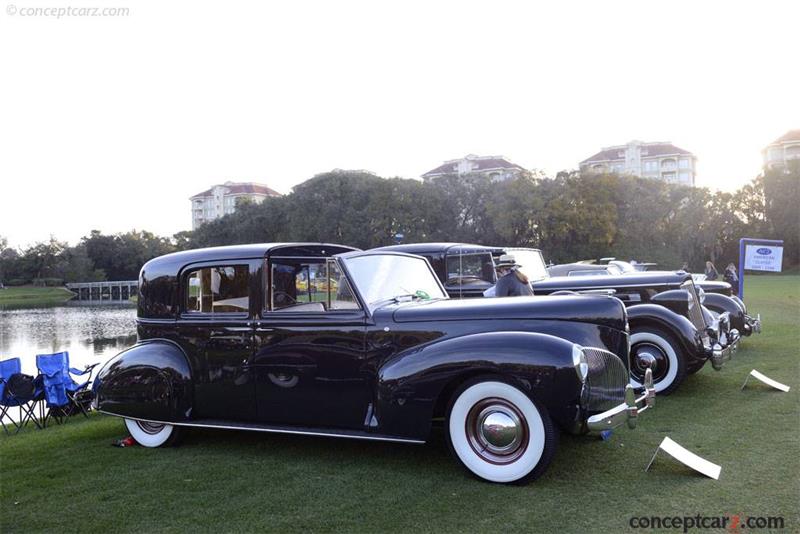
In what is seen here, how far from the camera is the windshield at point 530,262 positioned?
10.1 m

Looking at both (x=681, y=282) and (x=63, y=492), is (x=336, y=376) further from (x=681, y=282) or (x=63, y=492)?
(x=681, y=282)

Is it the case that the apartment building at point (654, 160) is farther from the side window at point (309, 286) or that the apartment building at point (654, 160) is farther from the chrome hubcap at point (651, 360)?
the side window at point (309, 286)

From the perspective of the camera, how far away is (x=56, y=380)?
7727mm

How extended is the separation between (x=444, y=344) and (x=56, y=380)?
5.85 metres

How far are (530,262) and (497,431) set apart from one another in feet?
21.2

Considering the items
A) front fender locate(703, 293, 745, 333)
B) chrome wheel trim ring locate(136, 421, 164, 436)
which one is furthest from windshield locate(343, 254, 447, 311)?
front fender locate(703, 293, 745, 333)

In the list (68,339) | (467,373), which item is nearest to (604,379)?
(467,373)

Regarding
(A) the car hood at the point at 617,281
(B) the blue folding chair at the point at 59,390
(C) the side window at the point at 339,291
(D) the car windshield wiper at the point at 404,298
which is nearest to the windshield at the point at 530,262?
(A) the car hood at the point at 617,281

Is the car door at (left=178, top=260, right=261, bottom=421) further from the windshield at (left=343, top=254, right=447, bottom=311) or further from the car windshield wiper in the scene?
the car windshield wiper

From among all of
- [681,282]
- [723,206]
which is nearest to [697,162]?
[723,206]

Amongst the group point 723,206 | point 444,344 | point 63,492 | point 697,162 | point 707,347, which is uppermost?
point 697,162

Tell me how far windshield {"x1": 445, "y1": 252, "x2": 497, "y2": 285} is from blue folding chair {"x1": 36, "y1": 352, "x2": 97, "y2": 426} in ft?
17.8

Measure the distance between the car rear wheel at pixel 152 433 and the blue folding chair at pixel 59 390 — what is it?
2.50m

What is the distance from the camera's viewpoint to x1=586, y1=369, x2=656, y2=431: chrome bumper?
4.16m
